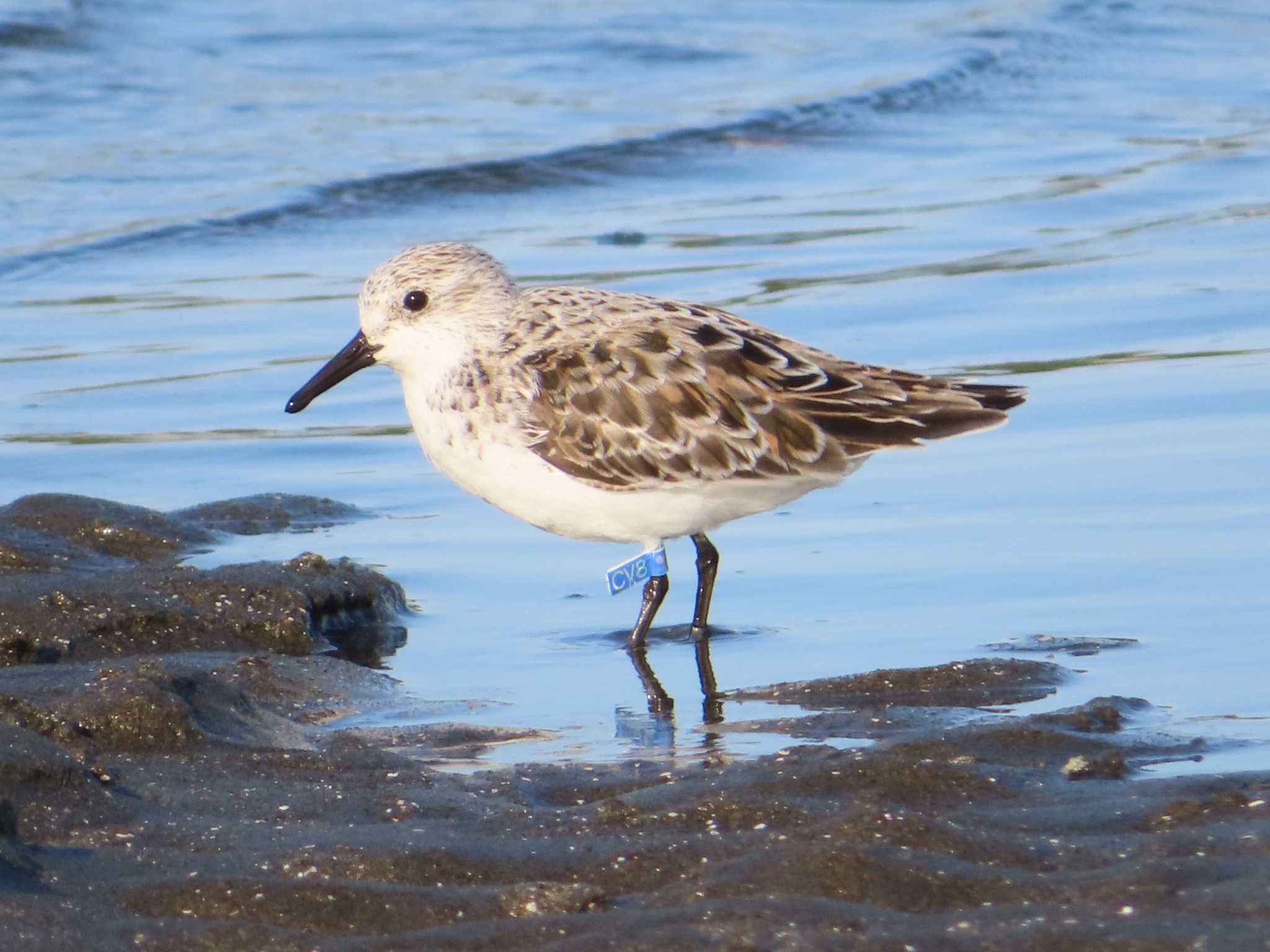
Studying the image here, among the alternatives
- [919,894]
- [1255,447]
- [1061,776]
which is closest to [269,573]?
[1061,776]

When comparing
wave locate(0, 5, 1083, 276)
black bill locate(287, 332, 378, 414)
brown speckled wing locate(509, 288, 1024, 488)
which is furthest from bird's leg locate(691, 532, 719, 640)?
wave locate(0, 5, 1083, 276)

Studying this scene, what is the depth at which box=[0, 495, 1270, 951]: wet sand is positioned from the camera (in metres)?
3.42

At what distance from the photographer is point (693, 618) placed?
256 inches

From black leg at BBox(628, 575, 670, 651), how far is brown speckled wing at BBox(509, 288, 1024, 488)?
348mm

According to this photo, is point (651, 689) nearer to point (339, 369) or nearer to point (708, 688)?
point (708, 688)

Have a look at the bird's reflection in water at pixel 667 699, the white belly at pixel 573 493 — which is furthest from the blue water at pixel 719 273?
the white belly at pixel 573 493

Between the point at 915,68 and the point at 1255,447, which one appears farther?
the point at 915,68

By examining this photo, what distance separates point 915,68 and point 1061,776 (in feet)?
46.5

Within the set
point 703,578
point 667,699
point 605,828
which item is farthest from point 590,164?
point 605,828

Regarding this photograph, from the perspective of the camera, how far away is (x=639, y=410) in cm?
624

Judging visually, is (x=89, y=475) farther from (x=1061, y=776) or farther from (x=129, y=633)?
(x=1061, y=776)

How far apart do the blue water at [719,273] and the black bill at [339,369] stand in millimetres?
596

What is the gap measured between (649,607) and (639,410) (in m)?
0.61

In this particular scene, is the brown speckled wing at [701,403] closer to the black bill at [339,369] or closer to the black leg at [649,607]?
the black leg at [649,607]
